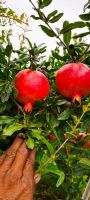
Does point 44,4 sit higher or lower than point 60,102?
higher

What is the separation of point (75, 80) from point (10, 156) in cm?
30

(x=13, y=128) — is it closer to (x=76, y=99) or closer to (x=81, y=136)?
(x=76, y=99)

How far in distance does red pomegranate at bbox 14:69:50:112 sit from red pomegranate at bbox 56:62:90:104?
0.05 meters

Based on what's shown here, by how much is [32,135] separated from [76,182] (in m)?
1.55

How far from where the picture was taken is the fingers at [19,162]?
4.24ft

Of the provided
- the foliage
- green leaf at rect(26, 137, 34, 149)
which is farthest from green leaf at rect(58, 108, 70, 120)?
green leaf at rect(26, 137, 34, 149)

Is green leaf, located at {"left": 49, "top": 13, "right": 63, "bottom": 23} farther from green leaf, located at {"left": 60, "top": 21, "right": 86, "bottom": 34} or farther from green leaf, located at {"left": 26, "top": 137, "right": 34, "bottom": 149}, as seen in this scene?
green leaf, located at {"left": 26, "top": 137, "right": 34, "bottom": 149}

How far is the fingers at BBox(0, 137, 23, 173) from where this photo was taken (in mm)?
1293

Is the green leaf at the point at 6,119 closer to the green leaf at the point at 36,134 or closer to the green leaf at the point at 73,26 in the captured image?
the green leaf at the point at 36,134

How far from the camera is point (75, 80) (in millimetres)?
1287

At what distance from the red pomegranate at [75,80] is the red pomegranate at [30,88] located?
5cm

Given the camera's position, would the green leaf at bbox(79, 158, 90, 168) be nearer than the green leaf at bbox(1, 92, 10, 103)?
No

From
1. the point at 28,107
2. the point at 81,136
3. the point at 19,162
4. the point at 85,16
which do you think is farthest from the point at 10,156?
the point at 85,16

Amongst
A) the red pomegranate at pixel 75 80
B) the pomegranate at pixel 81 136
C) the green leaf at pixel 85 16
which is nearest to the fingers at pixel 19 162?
the red pomegranate at pixel 75 80
